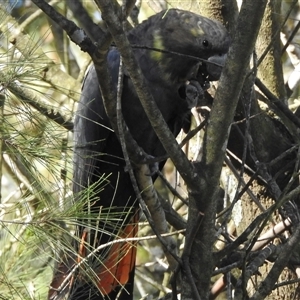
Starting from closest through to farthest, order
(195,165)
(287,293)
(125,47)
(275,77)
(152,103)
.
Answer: (125,47) → (152,103) → (195,165) → (287,293) → (275,77)

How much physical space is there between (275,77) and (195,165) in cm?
137

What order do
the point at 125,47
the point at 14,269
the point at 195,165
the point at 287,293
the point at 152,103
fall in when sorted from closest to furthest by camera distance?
1. the point at 125,47
2. the point at 152,103
3. the point at 195,165
4. the point at 14,269
5. the point at 287,293

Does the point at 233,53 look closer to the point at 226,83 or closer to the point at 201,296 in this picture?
the point at 226,83

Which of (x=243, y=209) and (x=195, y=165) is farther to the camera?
(x=243, y=209)

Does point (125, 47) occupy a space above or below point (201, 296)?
above

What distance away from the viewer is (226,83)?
73.0 inches

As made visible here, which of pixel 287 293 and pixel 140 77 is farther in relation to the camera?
pixel 287 293

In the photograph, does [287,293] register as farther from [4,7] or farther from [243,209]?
[4,7]

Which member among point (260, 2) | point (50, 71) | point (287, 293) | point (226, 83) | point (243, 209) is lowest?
point (287, 293)

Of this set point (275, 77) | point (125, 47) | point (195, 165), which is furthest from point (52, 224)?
point (275, 77)

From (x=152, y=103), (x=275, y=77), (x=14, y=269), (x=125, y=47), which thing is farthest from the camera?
(x=275, y=77)

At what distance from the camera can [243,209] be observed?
122 inches

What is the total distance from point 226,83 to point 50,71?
1650 mm

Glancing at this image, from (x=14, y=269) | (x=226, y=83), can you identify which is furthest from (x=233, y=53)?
(x=14, y=269)
